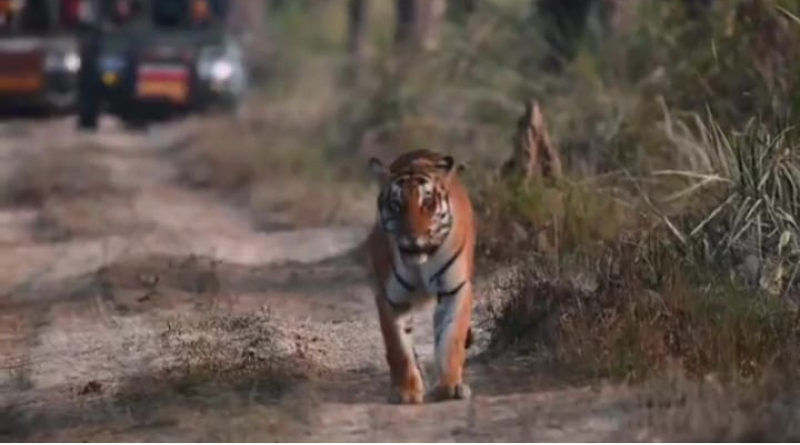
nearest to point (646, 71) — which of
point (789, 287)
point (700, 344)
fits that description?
point (789, 287)

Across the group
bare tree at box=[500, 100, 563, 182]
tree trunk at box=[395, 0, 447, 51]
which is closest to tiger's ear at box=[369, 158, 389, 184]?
bare tree at box=[500, 100, 563, 182]

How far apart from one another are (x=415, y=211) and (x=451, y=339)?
1.80 ft

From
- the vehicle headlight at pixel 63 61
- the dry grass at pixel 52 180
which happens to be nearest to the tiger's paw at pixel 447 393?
the dry grass at pixel 52 180

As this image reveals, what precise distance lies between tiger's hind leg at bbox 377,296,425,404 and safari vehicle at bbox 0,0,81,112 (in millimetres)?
18057

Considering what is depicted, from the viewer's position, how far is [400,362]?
10.1 m

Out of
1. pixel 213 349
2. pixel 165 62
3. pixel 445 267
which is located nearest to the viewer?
pixel 445 267

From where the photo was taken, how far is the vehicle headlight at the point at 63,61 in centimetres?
2795

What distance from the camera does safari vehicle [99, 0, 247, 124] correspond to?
28641 millimetres

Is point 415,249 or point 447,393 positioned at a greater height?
point 415,249

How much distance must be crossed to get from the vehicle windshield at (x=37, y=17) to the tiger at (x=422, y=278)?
59.9 ft

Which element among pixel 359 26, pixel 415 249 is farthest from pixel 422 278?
pixel 359 26

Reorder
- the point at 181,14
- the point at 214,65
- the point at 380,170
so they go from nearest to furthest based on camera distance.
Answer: the point at 380,170
the point at 214,65
the point at 181,14

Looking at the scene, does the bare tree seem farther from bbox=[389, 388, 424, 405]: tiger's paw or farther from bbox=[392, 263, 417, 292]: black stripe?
bbox=[389, 388, 424, 405]: tiger's paw

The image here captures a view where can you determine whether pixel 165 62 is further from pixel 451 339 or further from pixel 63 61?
pixel 451 339
